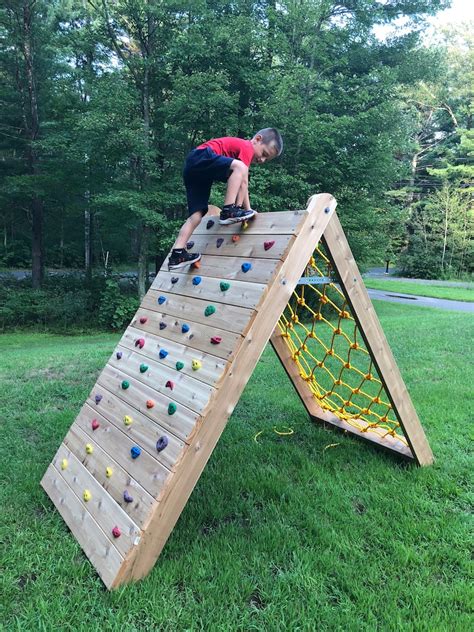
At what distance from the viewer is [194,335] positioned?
8.28 feet

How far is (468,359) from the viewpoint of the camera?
5.89 meters

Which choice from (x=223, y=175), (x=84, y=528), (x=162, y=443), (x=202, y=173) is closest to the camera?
(x=162, y=443)

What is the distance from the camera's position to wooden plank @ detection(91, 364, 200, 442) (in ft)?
7.04

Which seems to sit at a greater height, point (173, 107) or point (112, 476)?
point (173, 107)

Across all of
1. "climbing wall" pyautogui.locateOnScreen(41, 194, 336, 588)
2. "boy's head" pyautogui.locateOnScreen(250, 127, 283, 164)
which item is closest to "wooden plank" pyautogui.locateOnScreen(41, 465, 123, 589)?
"climbing wall" pyautogui.locateOnScreen(41, 194, 336, 588)

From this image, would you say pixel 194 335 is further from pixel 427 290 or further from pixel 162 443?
pixel 427 290

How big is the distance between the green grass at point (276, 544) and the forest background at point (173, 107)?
27.8 ft

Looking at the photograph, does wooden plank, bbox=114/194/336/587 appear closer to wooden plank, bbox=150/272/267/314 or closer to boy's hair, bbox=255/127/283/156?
wooden plank, bbox=150/272/267/314

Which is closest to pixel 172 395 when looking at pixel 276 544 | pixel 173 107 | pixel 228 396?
pixel 228 396

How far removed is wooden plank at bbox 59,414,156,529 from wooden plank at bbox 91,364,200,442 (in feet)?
0.60

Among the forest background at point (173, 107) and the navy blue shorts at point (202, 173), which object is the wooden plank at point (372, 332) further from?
the forest background at point (173, 107)

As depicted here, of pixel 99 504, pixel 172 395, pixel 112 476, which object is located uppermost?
pixel 172 395

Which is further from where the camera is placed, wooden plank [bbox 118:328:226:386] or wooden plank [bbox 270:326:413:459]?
wooden plank [bbox 270:326:413:459]

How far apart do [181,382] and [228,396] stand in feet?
1.04
